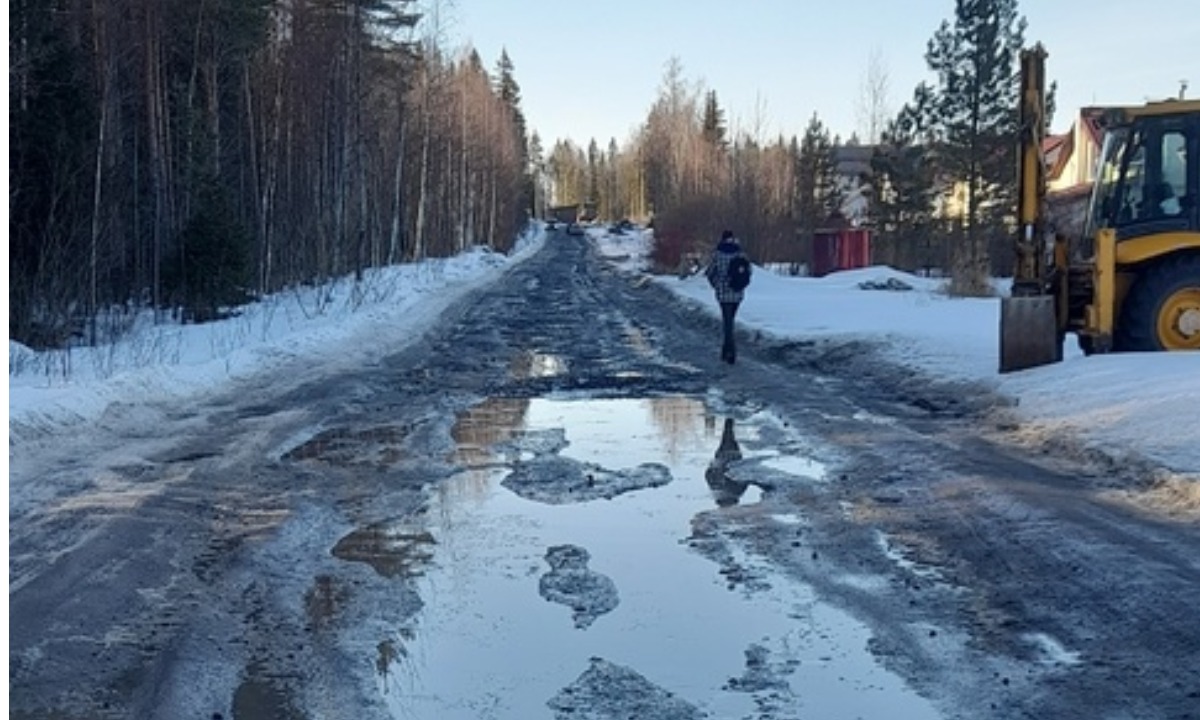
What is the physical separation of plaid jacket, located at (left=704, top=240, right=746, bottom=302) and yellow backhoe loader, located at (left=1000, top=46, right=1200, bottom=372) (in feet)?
14.7

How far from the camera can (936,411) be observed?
43.1ft

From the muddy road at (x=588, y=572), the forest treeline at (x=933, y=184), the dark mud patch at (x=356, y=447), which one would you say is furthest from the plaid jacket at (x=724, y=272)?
the forest treeline at (x=933, y=184)

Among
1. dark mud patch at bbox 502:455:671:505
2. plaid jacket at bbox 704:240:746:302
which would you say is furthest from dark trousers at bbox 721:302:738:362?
dark mud patch at bbox 502:455:671:505

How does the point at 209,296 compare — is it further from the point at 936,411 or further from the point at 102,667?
the point at 102,667

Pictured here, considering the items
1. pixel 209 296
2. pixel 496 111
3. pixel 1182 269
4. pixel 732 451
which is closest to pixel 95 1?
pixel 209 296

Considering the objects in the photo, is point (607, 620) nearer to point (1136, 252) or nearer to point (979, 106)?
point (1136, 252)

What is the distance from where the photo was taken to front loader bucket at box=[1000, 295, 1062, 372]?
1430 centimetres

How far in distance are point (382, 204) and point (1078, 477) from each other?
146ft

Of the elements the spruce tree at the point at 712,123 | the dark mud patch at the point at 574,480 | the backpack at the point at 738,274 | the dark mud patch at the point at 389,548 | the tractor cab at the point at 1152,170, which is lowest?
the dark mud patch at the point at 389,548

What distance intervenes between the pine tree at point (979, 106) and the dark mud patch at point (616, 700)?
4831 centimetres

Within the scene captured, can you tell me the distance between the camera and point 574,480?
30.3 ft

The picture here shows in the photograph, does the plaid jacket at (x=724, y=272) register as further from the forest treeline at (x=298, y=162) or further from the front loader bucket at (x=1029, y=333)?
the forest treeline at (x=298, y=162)

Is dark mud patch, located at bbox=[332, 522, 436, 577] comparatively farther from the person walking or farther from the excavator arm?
the person walking

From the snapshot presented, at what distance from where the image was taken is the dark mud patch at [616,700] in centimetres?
459
